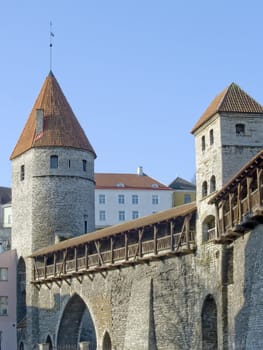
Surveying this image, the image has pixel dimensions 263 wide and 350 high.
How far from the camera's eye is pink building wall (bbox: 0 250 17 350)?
53656mm

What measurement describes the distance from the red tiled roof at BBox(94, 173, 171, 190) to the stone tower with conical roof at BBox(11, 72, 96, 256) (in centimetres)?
2755

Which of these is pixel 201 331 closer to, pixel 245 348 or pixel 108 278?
pixel 245 348

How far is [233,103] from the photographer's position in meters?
35.2

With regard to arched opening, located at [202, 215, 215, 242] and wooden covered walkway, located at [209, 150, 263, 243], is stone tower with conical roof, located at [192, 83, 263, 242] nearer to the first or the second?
arched opening, located at [202, 215, 215, 242]

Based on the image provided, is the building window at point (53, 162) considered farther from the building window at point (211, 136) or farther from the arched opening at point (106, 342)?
the building window at point (211, 136)

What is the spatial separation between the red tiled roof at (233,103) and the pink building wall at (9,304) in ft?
72.0

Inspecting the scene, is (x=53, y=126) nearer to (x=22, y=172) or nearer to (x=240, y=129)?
(x=22, y=172)

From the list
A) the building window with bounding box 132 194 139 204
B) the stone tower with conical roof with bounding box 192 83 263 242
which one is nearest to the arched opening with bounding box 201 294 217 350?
the stone tower with conical roof with bounding box 192 83 263 242

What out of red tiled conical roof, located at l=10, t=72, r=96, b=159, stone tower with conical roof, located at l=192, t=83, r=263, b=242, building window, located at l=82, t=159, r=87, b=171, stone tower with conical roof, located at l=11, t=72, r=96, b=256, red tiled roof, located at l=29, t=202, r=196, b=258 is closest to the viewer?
stone tower with conical roof, located at l=192, t=83, r=263, b=242

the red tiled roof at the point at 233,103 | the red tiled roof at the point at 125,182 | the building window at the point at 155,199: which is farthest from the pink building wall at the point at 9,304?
the building window at the point at 155,199

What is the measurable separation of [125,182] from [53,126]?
2990 centimetres

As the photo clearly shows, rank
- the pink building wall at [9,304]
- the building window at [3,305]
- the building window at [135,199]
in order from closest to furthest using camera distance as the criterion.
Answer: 1. the pink building wall at [9,304]
2. the building window at [3,305]
3. the building window at [135,199]

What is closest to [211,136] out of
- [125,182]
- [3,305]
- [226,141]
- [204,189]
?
[226,141]

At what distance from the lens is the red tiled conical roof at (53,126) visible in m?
55.0
